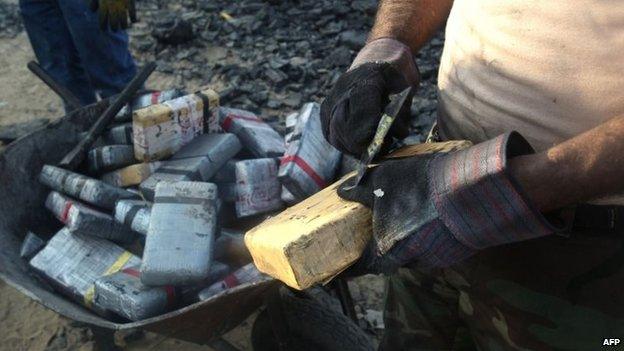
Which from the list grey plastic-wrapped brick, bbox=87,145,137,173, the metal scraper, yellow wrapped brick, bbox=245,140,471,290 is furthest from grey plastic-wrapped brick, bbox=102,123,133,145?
the metal scraper

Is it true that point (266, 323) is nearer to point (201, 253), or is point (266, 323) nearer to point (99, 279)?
point (201, 253)

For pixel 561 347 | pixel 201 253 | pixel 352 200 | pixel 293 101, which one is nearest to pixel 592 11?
pixel 352 200

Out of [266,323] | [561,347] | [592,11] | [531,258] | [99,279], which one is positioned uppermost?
[592,11]

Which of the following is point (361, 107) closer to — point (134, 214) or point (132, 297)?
point (132, 297)

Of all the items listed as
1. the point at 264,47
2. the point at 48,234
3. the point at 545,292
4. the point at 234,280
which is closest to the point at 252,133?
the point at 234,280

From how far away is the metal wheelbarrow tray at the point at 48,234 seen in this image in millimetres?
2324

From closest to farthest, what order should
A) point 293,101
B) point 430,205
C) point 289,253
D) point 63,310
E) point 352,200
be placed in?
point 430,205 < point 289,253 < point 352,200 < point 63,310 < point 293,101

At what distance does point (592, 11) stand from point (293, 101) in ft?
14.1

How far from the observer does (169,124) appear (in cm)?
327

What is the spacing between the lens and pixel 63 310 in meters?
2.49

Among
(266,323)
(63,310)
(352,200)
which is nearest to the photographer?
(352,200)

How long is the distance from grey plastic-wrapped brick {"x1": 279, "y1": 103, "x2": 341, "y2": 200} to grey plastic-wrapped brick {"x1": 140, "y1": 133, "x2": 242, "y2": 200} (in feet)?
1.12

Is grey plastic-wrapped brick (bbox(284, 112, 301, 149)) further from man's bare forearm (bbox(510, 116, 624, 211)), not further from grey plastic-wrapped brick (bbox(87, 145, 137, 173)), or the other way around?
man's bare forearm (bbox(510, 116, 624, 211))

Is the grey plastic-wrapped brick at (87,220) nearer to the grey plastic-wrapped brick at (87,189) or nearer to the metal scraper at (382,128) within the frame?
the grey plastic-wrapped brick at (87,189)
